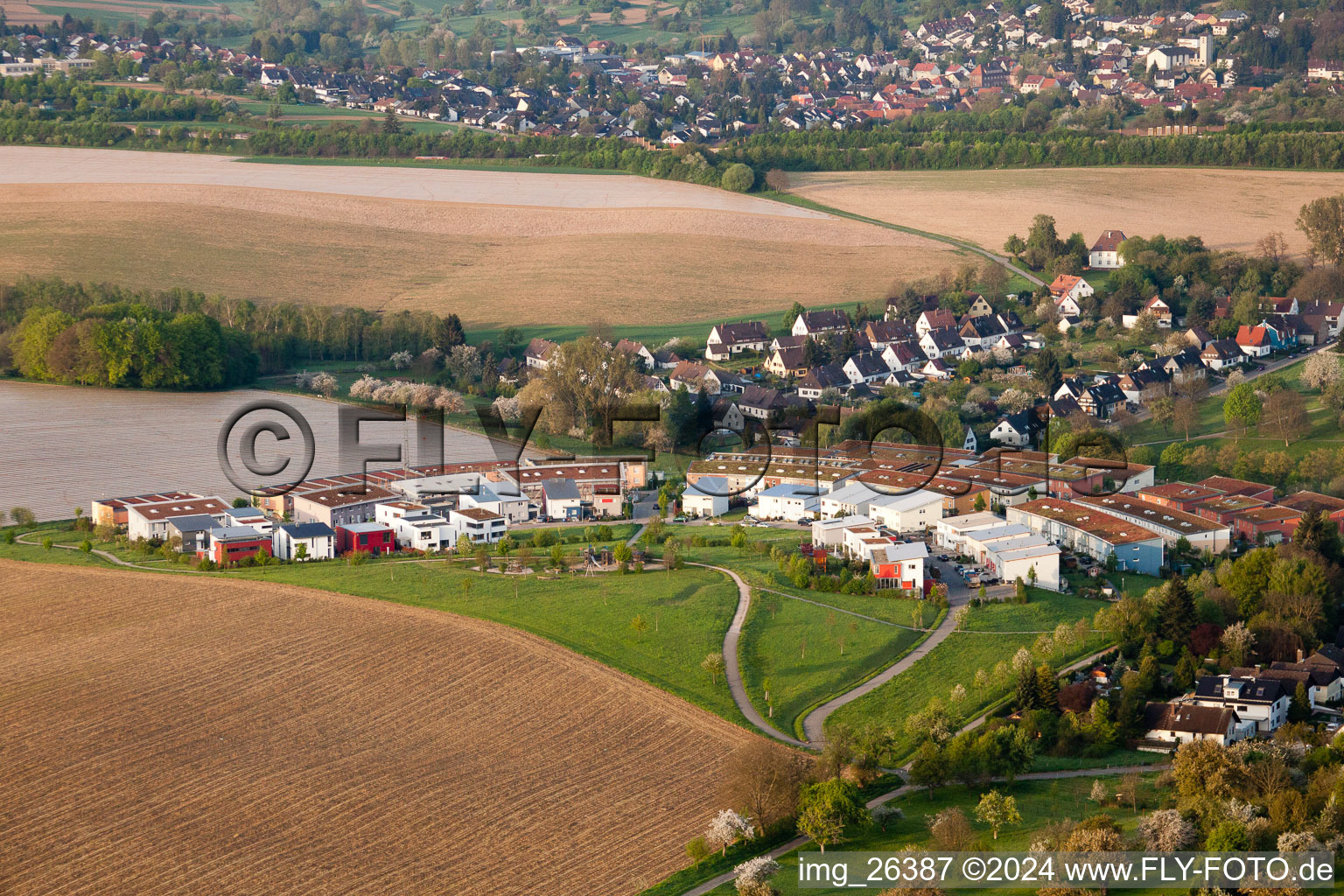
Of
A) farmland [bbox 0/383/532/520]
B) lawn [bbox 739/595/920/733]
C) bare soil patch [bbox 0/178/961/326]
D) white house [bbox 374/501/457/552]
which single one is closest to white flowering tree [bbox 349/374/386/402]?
farmland [bbox 0/383/532/520]

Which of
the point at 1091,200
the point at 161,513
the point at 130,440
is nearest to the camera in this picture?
the point at 161,513

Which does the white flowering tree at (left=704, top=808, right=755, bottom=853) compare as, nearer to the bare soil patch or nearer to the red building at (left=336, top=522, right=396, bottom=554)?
the red building at (left=336, top=522, right=396, bottom=554)

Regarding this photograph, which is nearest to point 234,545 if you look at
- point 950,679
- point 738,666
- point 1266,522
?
point 738,666

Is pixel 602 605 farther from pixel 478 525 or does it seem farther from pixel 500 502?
pixel 500 502

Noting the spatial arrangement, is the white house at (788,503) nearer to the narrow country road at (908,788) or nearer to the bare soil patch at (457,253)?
the narrow country road at (908,788)

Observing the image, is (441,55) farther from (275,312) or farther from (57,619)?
(57,619)

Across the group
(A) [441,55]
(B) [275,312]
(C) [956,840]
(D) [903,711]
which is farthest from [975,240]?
(A) [441,55]

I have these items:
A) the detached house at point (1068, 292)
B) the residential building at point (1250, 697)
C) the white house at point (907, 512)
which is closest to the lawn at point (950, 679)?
the residential building at point (1250, 697)
